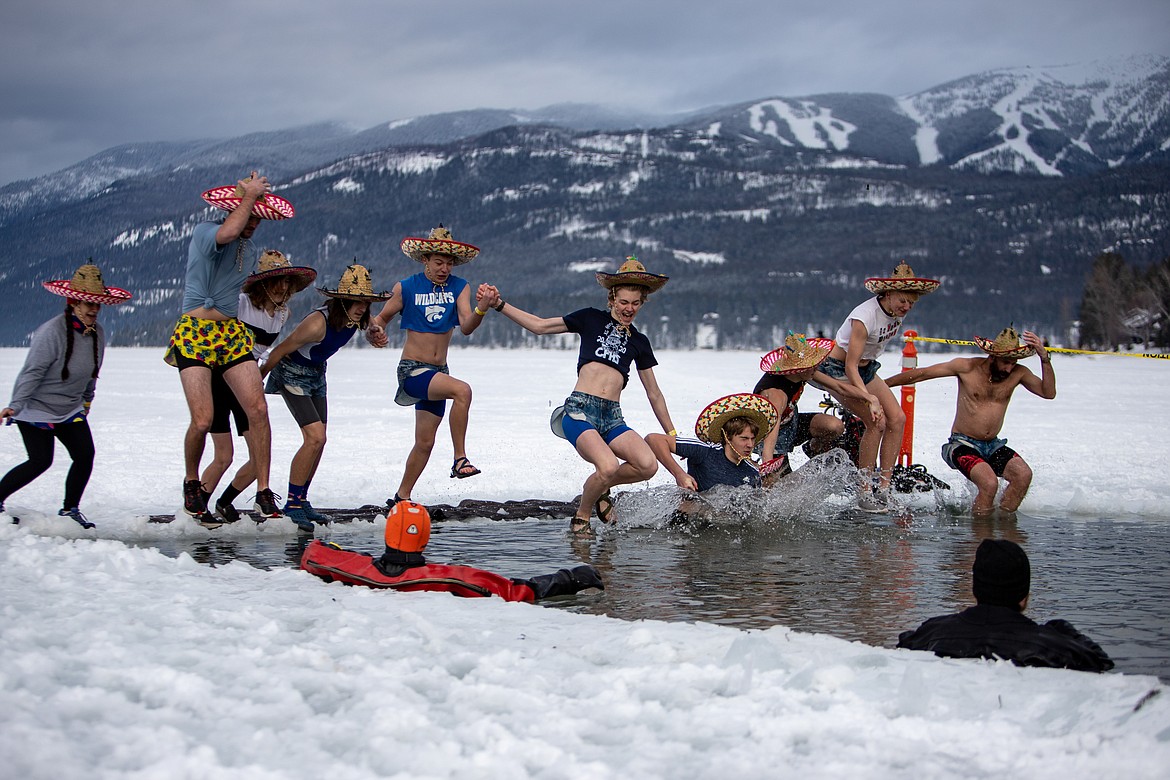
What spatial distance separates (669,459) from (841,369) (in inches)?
90.8

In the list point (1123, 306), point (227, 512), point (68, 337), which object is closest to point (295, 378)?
point (227, 512)

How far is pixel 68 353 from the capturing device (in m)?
7.52

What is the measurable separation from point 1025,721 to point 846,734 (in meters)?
0.58

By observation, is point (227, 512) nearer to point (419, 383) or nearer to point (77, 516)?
point (77, 516)

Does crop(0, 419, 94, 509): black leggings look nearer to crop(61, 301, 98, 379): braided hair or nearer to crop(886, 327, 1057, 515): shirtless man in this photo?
crop(61, 301, 98, 379): braided hair

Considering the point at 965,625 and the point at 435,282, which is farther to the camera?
the point at 435,282

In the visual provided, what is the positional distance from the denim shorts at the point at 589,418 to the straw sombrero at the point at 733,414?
31.8 inches

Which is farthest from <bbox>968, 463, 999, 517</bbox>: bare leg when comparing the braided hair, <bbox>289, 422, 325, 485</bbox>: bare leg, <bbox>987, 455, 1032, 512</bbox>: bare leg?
the braided hair

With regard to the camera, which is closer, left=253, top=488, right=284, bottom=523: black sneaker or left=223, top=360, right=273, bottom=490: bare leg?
left=223, top=360, right=273, bottom=490: bare leg

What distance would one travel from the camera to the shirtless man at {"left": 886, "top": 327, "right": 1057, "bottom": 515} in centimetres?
932

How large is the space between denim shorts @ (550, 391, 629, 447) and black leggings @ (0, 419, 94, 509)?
10.6 feet

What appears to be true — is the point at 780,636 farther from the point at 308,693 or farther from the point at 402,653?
the point at 308,693

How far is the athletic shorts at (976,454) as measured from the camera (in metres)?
9.45

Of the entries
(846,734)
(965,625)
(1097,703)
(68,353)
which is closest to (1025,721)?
(1097,703)
